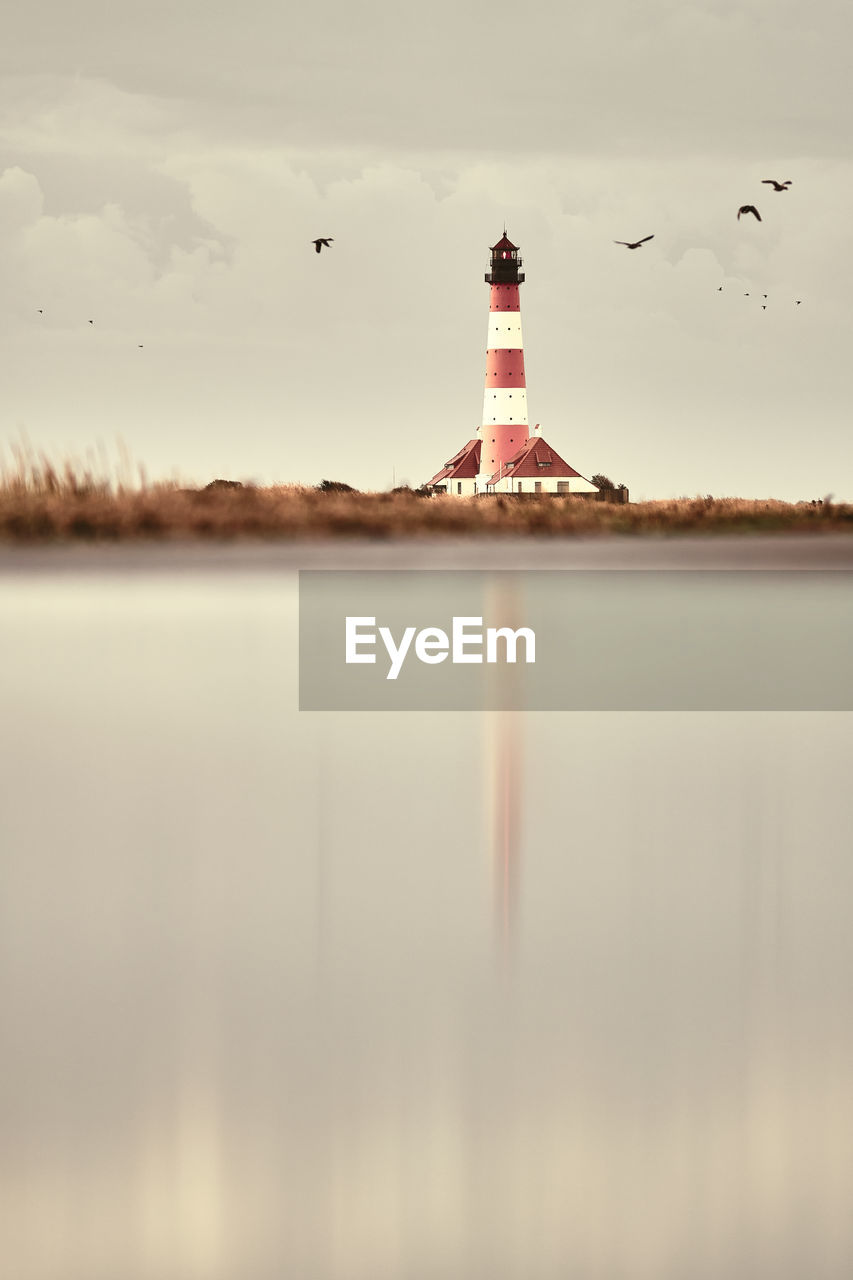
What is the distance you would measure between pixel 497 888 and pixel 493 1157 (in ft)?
8.70

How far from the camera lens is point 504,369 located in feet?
165

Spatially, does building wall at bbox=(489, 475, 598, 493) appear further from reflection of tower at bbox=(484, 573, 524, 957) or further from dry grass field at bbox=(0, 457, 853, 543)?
reflection of tower at bbox=(484, 573, 524, 957)

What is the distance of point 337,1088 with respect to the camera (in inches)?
159

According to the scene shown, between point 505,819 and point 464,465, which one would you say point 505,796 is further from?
point 464,465

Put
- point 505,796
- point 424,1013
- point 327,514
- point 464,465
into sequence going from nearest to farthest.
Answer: point 424,1013, point 505,796, point 327,514, point 464,465

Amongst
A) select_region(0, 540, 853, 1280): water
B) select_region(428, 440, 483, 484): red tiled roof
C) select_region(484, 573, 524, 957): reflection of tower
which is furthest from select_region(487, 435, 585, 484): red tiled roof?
select_region(0, 540, 853, 1280): water

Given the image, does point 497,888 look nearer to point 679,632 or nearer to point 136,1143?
point 136,1143

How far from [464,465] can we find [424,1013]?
52.4m

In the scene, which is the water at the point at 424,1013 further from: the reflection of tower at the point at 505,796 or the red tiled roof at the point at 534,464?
the red tiled roof at the point at 534,464

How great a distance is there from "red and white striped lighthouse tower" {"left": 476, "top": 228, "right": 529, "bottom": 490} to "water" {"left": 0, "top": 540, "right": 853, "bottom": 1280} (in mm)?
41301

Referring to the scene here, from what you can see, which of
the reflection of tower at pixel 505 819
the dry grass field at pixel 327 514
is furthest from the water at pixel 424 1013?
the dry grass field at pixel 327 514

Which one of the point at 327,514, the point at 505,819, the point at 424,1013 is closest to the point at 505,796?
the point at 505,819

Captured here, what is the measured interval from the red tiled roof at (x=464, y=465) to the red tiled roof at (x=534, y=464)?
3.35 meters

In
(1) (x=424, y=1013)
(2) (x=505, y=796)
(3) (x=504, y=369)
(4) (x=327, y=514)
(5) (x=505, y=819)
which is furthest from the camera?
(3) (x=504, y=369)
